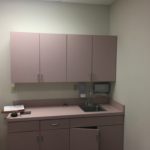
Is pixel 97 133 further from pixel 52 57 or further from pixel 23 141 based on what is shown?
pixel 52 57

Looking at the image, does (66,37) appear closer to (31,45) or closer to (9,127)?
(31,45)

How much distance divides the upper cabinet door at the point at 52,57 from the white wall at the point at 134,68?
0.88 m

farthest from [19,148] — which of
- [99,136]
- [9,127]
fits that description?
[99,136]

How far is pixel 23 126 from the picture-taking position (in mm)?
2633

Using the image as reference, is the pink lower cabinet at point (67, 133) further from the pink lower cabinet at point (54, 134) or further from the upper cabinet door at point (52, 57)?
the upper cabinet door at point (52, 57)

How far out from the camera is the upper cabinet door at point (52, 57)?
2938 mm

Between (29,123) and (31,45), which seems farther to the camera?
(31,45)

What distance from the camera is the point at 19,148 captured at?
104 inches

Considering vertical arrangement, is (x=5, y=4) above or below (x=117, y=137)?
above

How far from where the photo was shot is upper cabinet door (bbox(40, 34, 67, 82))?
294 cm

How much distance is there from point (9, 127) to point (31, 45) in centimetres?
117

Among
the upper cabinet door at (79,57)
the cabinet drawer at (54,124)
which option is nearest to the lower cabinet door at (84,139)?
the cabinet drawer at (54,124)

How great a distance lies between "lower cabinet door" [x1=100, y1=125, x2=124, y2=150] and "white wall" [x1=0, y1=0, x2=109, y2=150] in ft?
2.75

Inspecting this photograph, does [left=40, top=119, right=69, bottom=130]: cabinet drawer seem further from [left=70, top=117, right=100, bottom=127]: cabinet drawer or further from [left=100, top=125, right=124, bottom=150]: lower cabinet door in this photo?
[left=100, top=125, right=124, bottom=150]: lower cabinet door
